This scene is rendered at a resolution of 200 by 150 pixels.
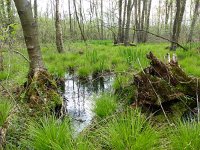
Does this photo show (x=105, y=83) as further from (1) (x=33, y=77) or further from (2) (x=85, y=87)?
(1) (x=33, y=77)

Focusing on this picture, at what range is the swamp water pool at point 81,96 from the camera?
3.80 metres

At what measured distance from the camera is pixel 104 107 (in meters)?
3.67

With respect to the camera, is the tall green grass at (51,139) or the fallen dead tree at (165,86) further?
the fallen dead tree at (165,86)

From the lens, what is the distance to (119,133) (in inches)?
98.9

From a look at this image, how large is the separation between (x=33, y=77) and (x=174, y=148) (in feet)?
9.03

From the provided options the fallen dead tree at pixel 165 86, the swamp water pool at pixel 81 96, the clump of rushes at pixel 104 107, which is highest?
the fallen dead tree at pixel 165 86

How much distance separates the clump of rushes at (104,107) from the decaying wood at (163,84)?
0.41 meters

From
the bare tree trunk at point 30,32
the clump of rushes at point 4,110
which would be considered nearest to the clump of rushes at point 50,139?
the clump of rushes at point 4,110

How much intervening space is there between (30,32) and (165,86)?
7.97 feet

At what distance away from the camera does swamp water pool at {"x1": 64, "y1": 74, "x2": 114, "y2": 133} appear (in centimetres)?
380

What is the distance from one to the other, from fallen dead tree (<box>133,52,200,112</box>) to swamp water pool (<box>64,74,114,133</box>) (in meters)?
0.84

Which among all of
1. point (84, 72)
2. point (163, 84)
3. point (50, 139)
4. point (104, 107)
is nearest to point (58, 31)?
point (84, 72)

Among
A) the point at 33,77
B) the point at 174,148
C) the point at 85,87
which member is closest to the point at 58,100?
the point at 33,77

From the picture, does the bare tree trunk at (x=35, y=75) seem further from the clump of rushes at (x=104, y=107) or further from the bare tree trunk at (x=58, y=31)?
the bare tree trunk at (x=58, y=31)
